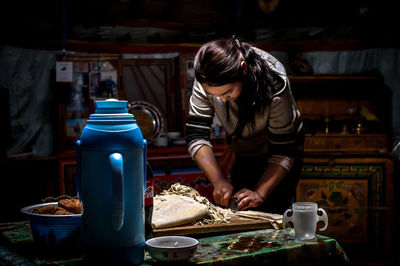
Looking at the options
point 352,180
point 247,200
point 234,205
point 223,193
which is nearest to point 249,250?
point 234,205

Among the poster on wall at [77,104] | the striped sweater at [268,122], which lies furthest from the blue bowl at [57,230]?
the poster on wall at [77,104]

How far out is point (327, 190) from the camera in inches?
175

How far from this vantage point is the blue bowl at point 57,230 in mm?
1248

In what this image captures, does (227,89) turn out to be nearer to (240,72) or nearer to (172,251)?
(240,72)

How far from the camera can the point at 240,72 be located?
7.13 ft

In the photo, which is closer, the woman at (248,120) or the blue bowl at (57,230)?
the blue bowl at (57,230)

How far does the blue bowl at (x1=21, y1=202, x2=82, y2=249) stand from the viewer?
1.25 m

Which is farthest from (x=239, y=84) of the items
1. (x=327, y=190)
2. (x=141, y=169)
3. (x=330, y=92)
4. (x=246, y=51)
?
(x=330, y=92)

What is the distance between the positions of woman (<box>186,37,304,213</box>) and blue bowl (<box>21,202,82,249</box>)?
948mm

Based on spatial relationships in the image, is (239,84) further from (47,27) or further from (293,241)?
(47,27)

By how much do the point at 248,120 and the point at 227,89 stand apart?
358mm

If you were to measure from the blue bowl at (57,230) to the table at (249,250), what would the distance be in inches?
1.7

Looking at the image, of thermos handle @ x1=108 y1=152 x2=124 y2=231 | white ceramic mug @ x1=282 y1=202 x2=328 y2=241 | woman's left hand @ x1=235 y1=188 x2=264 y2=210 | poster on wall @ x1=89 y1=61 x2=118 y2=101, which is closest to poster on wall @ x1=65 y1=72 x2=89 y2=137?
poster on wall @ x1=89 y1=61 x2=118 y2=101

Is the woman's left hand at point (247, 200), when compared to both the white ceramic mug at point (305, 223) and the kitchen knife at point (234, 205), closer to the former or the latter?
the kitchen knife at point (234, 205)
